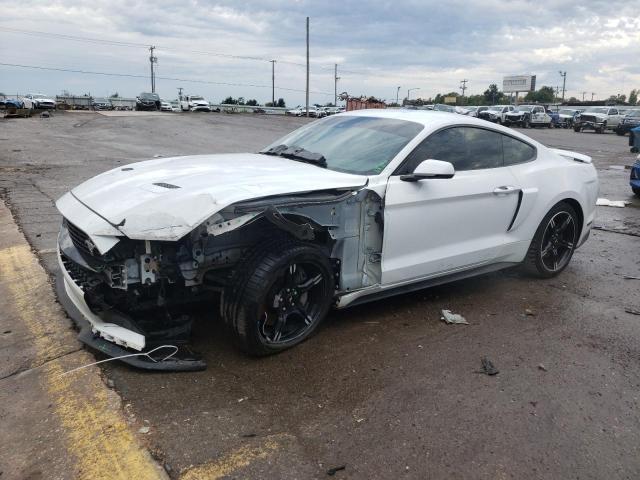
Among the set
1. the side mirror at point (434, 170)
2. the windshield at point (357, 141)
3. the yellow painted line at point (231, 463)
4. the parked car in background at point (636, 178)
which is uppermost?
the windshield at point (357, 141)

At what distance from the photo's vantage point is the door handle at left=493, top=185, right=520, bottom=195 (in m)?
4.41

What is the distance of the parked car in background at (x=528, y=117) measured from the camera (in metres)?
43.0

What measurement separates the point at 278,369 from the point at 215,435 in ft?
2.49

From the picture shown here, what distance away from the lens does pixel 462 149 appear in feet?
14.3

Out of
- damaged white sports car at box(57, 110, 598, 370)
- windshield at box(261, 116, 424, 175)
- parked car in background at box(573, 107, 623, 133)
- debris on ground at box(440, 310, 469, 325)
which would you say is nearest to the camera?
damaged white sports car at box(57, 110, 598, 370)

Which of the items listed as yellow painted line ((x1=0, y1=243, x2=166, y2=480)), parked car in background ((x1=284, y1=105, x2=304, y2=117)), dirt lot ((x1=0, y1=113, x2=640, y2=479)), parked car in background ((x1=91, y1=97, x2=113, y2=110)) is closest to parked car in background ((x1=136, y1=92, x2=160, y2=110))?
parked car in background ((x1=91, y1=97, x2=113, y2=110))

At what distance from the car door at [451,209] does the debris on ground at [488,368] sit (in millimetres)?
806

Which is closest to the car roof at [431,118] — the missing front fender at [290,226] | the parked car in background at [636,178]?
the missing front fender at [290,226]

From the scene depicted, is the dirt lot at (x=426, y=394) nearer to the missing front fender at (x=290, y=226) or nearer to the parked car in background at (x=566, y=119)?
the missing front fender at (x=290, y=226)

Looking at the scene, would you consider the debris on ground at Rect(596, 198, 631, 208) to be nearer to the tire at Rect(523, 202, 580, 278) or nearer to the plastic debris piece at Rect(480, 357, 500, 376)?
the tire at Rect(523, 202, 580, 278)

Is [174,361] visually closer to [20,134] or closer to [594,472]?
[594,472]

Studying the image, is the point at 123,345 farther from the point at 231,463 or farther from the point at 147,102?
the point at 147,102

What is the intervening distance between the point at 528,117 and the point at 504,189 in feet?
140

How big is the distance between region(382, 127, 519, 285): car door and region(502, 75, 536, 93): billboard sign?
337 feet
